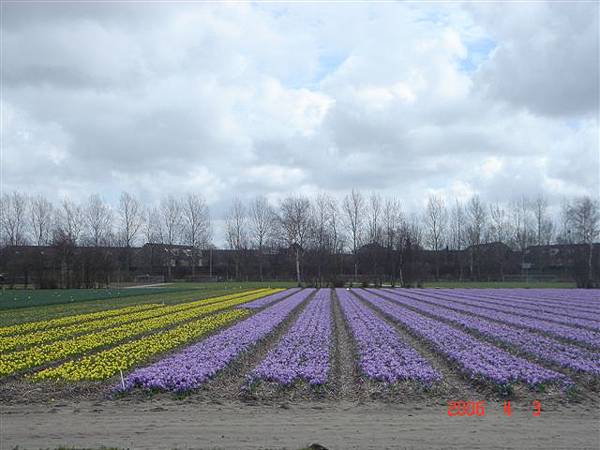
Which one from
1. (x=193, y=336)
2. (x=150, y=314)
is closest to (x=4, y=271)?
(x=150, y=314)

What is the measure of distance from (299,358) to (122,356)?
530cm

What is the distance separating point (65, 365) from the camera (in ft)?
46.0

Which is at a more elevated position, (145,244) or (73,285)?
(145,244)

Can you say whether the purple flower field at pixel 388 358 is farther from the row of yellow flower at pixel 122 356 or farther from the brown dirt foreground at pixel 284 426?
the row of yellow flower at pixel 122 356

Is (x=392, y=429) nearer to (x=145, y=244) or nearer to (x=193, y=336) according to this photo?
(x=193, y=336)

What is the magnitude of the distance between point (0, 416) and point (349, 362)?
868 cm

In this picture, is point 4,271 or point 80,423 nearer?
point 80,423

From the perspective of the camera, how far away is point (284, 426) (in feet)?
29.3

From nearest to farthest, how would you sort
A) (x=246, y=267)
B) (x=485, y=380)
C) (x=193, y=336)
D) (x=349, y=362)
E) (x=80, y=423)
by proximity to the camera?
(x=80, y=423)
(x=485, y=380)
(x=349, y=362)
(x=193, y=336)
(x=246, y=267)

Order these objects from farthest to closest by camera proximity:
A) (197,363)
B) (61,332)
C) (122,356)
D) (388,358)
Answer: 1. (61,332)
2. (122,356)
3. (388,358)
4. (197,363)

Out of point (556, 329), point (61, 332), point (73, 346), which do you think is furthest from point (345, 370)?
point (61, 332)
